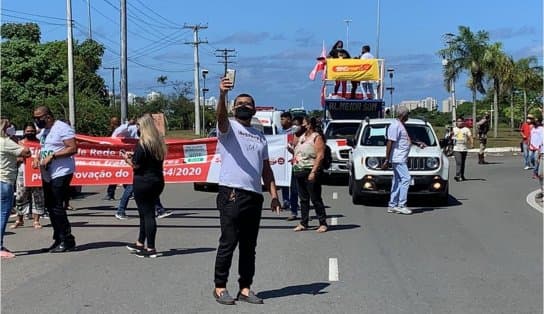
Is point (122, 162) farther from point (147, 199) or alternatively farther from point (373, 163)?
point (373, 163)

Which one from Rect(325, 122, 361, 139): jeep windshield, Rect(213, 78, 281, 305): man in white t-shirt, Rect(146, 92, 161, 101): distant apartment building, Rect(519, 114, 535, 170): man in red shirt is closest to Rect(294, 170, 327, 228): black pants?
Rect(213, 78, 281, 305): man in white t-shirt

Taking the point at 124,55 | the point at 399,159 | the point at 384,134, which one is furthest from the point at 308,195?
the point at 124,55

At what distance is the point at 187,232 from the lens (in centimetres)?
1148

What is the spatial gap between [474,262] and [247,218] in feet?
11.3

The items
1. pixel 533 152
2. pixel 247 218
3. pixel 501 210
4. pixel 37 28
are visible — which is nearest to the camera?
pixel 247 218

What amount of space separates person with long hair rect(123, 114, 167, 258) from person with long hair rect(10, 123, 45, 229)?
3485 mm

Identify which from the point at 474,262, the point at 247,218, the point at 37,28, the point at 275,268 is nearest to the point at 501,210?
the point at 474,262

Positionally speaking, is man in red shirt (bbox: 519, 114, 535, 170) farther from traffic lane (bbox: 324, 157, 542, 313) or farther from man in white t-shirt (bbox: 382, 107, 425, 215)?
man in white t-shirt (bbox: 382, 107, 425, 215)

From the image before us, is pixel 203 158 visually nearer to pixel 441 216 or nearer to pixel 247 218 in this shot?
pixel 441 216

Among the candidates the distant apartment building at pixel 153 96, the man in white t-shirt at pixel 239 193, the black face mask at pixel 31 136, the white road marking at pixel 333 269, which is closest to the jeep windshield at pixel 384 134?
the black face mask at pixel 31 136

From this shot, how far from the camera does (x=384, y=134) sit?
1623 cm

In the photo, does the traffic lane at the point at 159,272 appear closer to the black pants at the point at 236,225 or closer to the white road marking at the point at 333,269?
the white road marking at the point at 333,269

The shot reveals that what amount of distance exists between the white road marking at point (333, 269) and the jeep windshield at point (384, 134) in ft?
23.8

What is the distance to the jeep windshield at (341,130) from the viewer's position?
21750 millimetres
